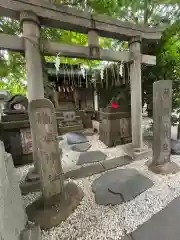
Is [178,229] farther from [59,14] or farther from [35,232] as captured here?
[59,14]

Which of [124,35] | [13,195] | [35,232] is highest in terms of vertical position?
[124,35]

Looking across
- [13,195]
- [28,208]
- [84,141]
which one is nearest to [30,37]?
[13,195]

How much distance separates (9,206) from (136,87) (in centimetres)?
335

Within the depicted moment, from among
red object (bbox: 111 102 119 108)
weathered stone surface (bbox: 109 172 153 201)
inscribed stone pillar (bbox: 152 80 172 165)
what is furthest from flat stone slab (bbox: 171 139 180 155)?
red object (bbox: 111 102 119 108)

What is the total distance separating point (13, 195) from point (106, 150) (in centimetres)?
324

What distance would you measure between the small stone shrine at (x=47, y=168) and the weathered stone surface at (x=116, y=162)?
1435mm

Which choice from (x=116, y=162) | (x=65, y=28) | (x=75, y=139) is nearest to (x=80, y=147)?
(x=75, y=139)

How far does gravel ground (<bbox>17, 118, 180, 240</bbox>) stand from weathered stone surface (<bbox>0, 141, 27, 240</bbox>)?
1.39 feet

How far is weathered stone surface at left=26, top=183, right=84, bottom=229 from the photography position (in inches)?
68.8

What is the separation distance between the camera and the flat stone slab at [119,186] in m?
2.15

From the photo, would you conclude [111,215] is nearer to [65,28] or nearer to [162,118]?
[162,118]

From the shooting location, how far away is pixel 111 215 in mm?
1844

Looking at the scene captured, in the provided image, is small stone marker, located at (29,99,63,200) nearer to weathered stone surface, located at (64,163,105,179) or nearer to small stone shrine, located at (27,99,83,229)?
small stone shrine, located at (27,99,83,229)

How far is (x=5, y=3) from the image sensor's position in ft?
7.13
